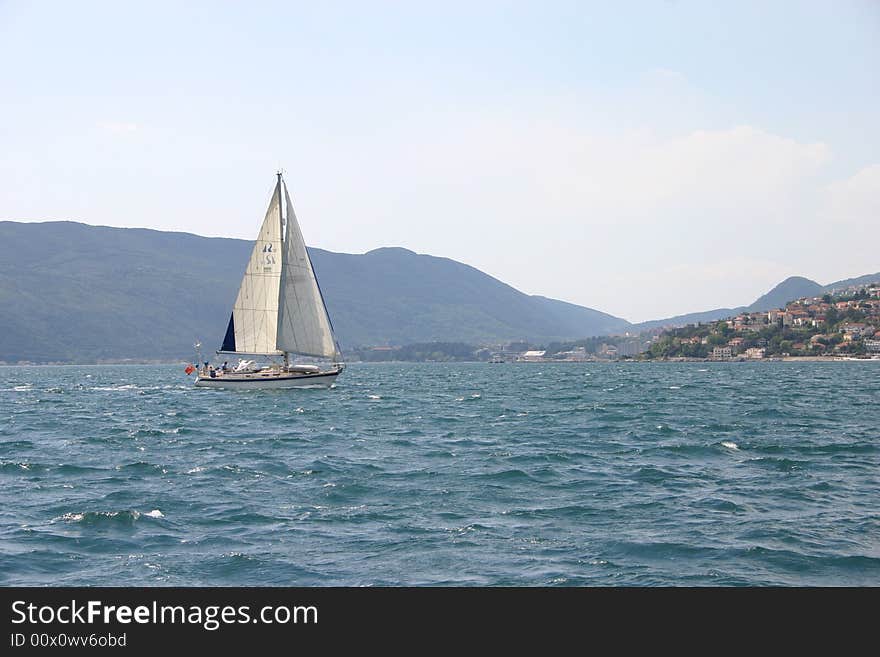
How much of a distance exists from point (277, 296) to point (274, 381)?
27.0 ft

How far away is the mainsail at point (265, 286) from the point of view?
278 ft

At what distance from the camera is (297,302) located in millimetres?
85375

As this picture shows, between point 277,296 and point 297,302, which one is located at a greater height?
point 277,296

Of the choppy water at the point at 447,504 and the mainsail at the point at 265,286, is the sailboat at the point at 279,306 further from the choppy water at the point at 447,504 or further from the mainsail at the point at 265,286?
the choppy water at the point at 447,504

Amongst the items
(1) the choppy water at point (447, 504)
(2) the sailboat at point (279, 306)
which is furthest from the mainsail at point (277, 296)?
(1) the choppy water at point (447, 504)

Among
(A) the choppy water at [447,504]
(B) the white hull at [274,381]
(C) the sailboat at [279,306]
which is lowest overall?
(A) the choppy water at [447,504]

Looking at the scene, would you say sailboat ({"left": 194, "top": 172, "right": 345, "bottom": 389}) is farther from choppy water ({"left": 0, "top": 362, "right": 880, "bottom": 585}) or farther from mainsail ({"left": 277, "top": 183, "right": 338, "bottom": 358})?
choppy water ({"left": 0, "top": 362, "right": 880, "bottom": 585})

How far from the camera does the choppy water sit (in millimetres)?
16234

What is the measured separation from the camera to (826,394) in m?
75.1

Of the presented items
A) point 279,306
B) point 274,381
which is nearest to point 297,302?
point 279,306

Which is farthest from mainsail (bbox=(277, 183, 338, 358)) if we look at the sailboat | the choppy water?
the choppy water

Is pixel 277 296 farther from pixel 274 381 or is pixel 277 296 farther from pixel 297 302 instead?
pixel 274 381
